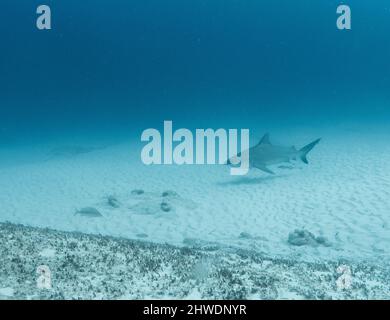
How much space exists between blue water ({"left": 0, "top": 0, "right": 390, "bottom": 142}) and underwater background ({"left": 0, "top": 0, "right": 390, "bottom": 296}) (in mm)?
669

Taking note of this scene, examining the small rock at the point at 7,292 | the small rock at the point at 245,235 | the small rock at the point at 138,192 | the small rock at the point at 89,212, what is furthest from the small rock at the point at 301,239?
the small rock at the point at 138,192

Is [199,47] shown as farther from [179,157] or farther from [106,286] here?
[106,286]

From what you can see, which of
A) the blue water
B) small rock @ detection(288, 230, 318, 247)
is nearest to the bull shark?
small rock @ detection(288, 230, 318, 247)

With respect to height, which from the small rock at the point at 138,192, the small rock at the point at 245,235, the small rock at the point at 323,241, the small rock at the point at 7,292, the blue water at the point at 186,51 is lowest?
the small rock at the point at 138,192

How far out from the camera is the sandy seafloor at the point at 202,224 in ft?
25.5

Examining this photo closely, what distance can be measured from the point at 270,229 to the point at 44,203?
9.37m

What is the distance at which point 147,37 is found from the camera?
165 meters

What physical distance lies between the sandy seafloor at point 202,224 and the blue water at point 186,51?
282 ft

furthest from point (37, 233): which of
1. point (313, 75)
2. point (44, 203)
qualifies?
point (313, 75)

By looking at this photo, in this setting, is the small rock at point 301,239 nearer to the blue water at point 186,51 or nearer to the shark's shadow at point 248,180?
the shark's shadow at point 248,180

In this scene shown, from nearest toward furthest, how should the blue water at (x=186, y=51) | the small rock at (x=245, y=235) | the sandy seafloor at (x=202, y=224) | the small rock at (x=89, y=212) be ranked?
the sandy seafloor at (x=202, y=224) → the small rock at (x=245, y=235) → the small rock at (x=89, y=212) → the blue water at (x=186, y=51)

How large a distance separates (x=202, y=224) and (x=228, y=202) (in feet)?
8.45

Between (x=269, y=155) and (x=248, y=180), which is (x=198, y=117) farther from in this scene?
(x=269, y=155)
